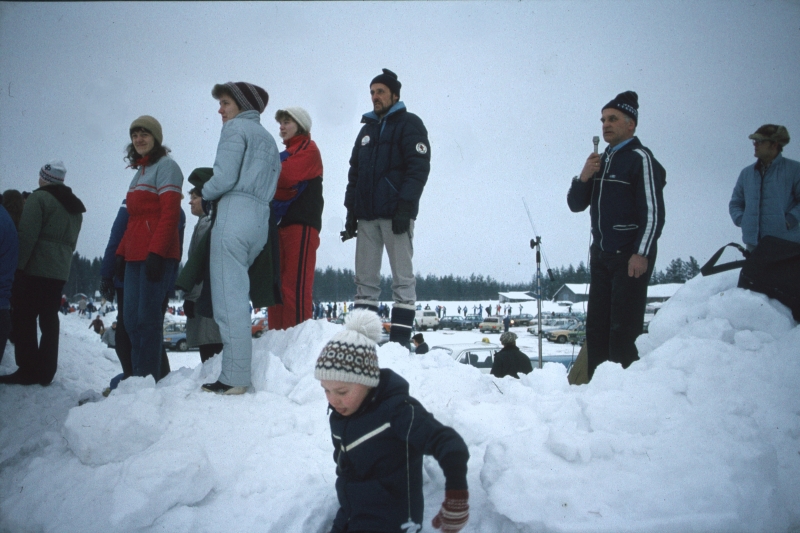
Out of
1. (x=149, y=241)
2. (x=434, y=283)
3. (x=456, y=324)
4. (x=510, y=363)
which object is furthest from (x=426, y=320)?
(x=434, y=283)

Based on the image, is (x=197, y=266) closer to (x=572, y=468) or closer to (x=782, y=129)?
(x=572, y=468)

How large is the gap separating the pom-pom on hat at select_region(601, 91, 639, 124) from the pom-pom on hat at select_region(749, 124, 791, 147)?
3.26 feet

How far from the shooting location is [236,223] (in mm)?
3262

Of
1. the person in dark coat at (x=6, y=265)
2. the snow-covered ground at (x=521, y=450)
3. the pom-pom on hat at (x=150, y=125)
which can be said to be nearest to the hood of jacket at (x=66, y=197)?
the person in dark coat at (x=6, y=265)

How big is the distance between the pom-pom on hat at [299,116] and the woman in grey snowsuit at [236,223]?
743mm

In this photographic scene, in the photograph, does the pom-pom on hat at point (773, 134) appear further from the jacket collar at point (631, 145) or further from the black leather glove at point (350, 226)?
the black leather glove at point (350, 226)

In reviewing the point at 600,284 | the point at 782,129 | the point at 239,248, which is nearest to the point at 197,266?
the point at 239,248

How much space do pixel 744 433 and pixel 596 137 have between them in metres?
2.47

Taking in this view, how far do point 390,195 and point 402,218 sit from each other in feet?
0.87

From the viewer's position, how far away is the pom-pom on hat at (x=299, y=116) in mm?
4234

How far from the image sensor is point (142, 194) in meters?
3.69

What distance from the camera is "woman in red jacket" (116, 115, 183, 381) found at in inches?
140

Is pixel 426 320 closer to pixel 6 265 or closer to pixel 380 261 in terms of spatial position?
pixel 380 261

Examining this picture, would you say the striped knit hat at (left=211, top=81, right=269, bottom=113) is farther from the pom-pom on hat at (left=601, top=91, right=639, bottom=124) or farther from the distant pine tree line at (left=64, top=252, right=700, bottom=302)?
the distant pine tree line at (left=64, top=252, right=700, bottom=302)
